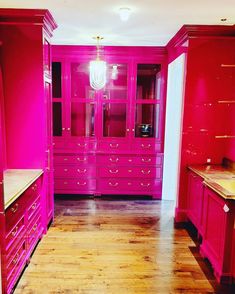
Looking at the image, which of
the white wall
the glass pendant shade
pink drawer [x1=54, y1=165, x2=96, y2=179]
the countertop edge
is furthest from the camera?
pink drawer [x1=54, y1=165, x2=96, y2=179]

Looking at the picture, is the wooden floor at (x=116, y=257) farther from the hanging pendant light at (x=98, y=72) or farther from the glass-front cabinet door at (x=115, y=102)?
the hanging pendant light at (x=98, y=72)

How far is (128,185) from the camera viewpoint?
4.92m

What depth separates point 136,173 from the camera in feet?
16.0

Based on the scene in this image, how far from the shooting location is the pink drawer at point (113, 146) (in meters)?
4.89

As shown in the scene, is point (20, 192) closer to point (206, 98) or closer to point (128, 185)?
point (206, 98)

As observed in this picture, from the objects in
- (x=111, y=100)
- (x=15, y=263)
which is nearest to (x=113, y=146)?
(x=111, y=100)

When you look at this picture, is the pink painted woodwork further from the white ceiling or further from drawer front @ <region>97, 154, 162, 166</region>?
the white ceiling

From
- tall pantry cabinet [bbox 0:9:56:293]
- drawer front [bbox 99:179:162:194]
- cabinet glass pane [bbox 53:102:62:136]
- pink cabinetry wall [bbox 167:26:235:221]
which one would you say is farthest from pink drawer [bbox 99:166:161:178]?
tall pantry cabinet [bbox 0:9:56:293]

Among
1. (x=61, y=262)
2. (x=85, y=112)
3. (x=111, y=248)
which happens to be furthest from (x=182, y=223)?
(x=85, y=112)

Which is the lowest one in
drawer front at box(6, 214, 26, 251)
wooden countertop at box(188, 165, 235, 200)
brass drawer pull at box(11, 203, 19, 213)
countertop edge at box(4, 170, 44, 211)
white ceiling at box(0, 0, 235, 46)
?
drawer front at box(6, 214, 26, 251)

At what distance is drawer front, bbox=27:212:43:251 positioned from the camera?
9.29 ft

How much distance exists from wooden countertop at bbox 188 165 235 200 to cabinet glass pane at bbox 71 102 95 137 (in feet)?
6.61

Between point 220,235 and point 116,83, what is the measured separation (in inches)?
123

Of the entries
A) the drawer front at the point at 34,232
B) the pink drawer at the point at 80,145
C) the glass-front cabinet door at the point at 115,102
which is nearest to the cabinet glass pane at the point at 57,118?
the pink drawer at the point at 80,145
